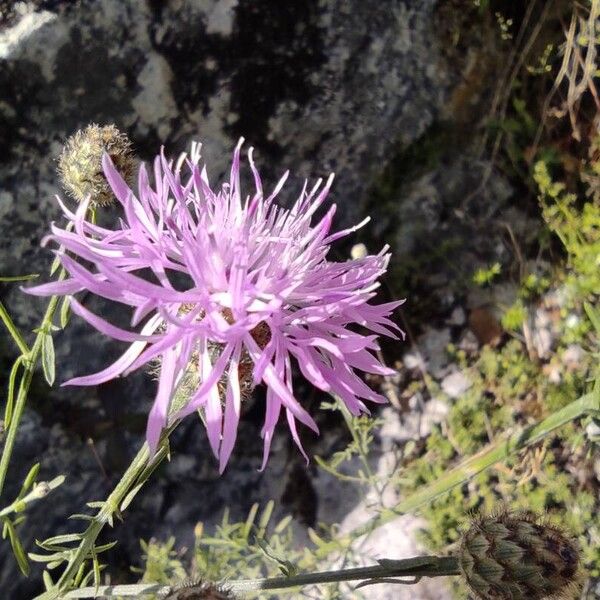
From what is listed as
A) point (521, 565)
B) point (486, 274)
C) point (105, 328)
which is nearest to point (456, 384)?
point (486, 274)

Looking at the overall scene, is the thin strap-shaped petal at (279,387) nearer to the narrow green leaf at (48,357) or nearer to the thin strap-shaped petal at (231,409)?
the thin strap-shaped petal at (231,409)

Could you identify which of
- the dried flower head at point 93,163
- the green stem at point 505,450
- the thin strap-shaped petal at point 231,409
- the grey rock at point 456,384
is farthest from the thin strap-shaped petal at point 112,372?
the grey rock at point 456,384

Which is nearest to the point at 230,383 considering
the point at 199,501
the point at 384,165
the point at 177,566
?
the point at 177,566

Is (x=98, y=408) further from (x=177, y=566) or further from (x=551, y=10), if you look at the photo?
(x=551, y=10)

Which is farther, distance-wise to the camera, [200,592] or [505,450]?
[505,450]

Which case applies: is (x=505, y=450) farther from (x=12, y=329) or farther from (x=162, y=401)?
(x=12, y=329)
